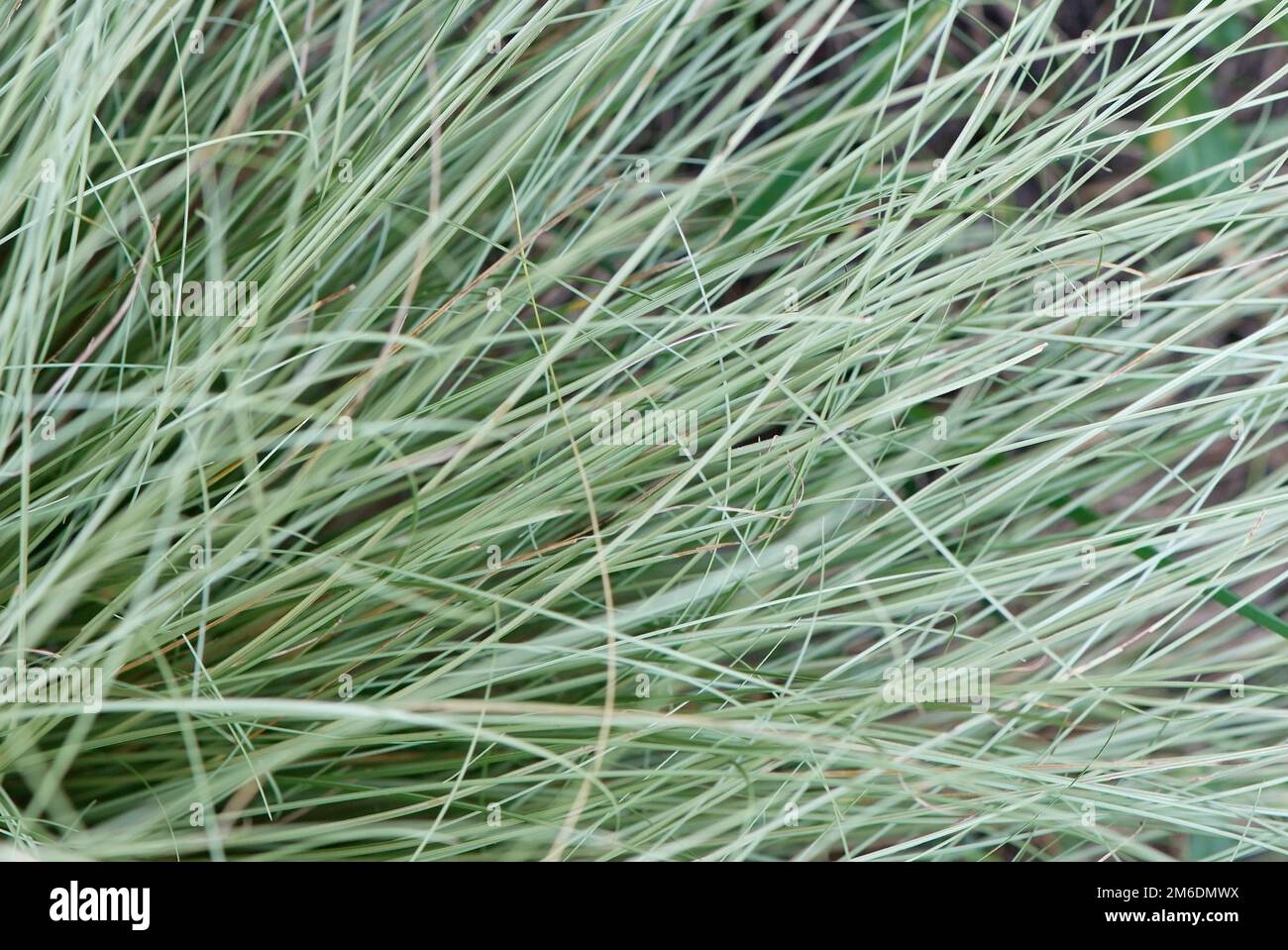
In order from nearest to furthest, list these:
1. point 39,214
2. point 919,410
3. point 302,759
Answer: point 39,214, point 302,759, point 919,410

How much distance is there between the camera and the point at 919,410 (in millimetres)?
735

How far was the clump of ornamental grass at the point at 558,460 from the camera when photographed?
0.51 metres

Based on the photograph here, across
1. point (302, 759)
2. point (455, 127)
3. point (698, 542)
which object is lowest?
point (302, 759)

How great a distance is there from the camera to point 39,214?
48cm

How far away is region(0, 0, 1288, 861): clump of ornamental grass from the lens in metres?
0.51

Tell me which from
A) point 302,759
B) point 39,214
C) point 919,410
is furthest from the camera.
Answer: point 919,410

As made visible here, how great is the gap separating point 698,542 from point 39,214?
42 cm

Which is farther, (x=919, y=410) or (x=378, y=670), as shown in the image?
(x=919, y=410)

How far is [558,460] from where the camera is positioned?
58 cm

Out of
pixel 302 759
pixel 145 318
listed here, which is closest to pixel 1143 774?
pixel 302 759

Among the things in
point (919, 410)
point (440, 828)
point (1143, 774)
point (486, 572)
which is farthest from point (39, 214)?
point (1143, 774)

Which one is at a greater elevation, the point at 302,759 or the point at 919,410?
the point at 919,410
